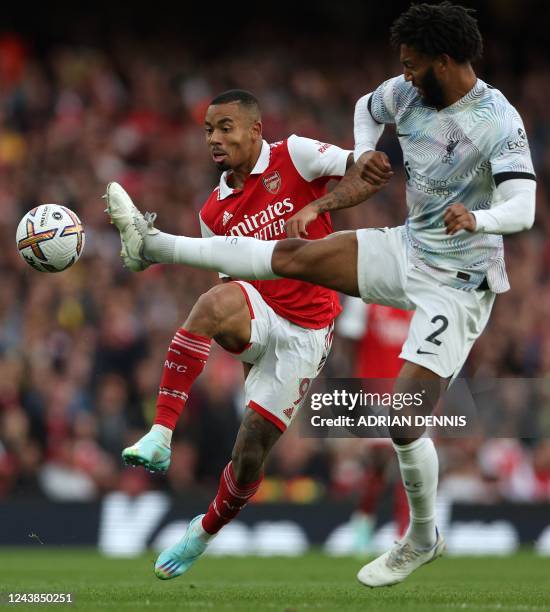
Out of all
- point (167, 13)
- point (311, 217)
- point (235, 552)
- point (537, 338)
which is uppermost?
point (167, 13)

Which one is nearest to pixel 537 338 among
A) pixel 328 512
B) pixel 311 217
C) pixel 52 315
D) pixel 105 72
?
pixel 328 512

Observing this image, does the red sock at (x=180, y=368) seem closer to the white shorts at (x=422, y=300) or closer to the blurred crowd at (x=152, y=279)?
the white shorts at (x=422, y=300)

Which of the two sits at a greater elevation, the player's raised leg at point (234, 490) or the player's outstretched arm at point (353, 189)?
the player's outstretched arm at point (353, 189)

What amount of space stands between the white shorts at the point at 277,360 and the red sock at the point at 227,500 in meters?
0.44

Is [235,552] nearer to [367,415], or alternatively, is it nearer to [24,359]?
[24,359]

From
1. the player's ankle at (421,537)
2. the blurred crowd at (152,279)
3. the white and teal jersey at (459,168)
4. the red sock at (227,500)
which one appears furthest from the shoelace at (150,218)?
the blurred crowd at (152,279)

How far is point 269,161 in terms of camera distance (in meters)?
8.88

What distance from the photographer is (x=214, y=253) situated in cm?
779

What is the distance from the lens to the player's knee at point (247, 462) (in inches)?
336

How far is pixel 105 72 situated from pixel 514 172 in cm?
1316

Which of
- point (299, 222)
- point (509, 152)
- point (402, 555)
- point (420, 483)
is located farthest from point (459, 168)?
point (402, 555)

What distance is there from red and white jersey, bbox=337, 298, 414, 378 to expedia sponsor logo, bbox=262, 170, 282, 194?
4516mm

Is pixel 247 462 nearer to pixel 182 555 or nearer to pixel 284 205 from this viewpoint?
pixel 182 555

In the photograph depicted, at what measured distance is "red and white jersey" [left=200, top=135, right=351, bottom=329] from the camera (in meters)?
8.72
